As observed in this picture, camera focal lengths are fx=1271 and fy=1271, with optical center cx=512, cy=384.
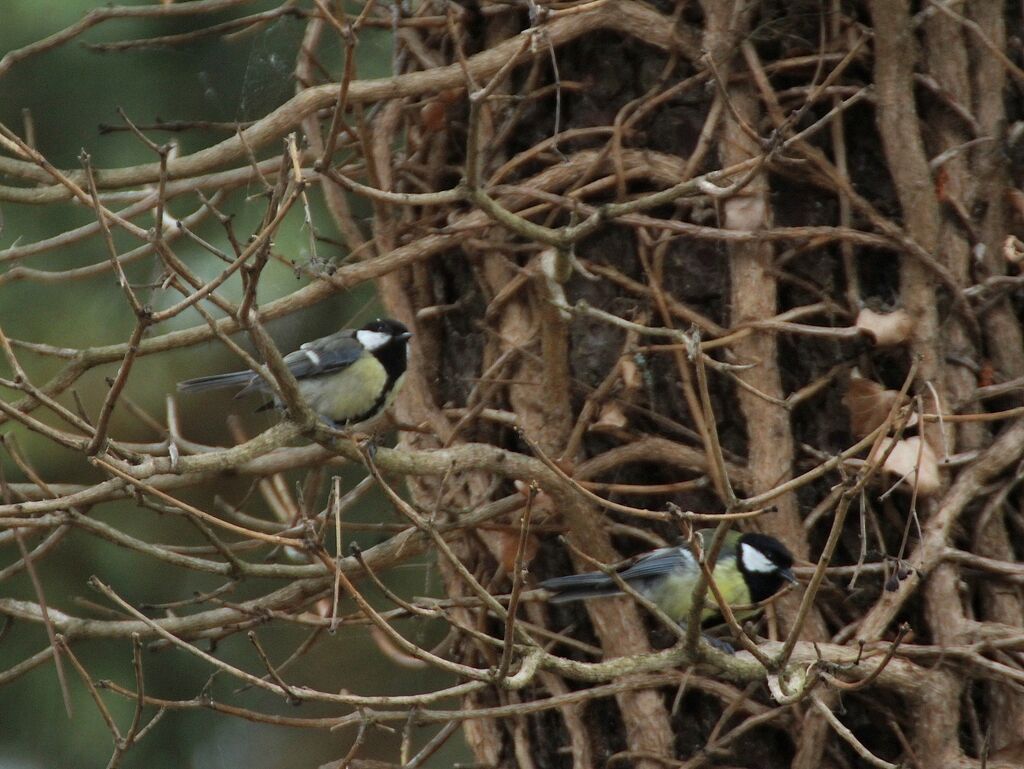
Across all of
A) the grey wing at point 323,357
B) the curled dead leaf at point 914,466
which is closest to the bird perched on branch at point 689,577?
the curled dead leaf at point 914,466

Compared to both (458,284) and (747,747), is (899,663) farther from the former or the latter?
(458,284)

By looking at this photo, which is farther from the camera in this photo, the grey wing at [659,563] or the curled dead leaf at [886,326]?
the grey wing at [659,563]

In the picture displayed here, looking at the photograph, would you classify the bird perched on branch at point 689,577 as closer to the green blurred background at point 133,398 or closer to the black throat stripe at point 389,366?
the black throat stripe at point 389,366

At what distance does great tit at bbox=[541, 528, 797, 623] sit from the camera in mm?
2789

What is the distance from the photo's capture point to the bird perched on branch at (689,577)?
2.79 metres

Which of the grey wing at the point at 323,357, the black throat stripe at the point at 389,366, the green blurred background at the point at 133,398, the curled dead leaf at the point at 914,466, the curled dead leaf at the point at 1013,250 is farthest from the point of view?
the green blurred background at the point at 133,398

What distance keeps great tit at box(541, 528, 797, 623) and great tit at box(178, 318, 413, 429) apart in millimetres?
875

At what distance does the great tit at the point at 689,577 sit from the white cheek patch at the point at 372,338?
3.12 ft

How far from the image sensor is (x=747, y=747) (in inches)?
109

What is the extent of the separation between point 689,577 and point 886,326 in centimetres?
78

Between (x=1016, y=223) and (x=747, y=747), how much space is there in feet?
4.50

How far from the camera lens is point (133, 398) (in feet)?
16.8

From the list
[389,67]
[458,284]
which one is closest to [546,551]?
[458,284]

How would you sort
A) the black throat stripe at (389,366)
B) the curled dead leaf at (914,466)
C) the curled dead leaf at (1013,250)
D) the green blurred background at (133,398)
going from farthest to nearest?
the green blurred background at (133,398), the black throat stripe at (389,366), the curled dead leaf at (1013,250), the curled dead leaf at (914,466)
